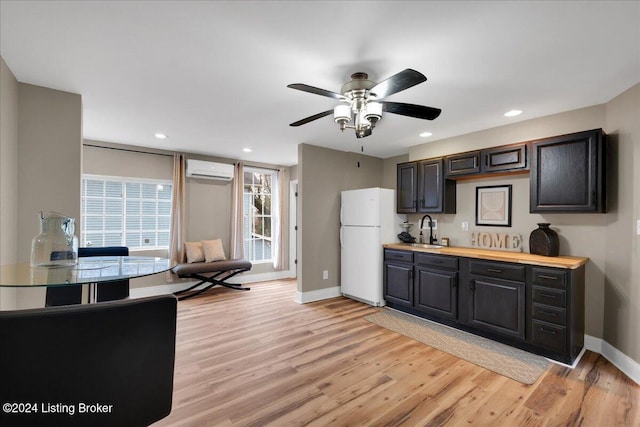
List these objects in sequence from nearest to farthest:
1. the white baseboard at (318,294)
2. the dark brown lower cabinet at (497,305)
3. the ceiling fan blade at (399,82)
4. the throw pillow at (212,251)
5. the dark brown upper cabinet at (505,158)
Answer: the ceiling fan blade at (399,82) → the dark brown lower cabinet at (497,305) → the dark brown upper cabinet at (505,158) → the white baseboard at (318,294) → the throw pillow at (212,251)

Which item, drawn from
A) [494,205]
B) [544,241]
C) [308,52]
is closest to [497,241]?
[494,205]

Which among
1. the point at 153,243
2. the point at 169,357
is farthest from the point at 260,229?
the point at 169,357

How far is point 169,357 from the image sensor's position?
3.51 feet

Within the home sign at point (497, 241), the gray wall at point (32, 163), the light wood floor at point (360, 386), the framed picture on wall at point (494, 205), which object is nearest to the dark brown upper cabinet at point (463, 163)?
the framed picture on wall at point (494, 205)

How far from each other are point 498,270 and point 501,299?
0.99 ft

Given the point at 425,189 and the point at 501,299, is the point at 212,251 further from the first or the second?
the point at 501,299

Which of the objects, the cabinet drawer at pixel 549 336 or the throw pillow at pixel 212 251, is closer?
the cabinet drawer at pixel 549 336

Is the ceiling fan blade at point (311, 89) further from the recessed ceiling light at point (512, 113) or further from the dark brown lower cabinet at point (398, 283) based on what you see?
the dark brown lower cabinet at point (398, 283)

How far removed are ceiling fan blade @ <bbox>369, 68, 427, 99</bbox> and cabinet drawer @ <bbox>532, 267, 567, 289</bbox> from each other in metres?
2.22

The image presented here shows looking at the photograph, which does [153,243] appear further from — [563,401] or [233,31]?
[563,401]

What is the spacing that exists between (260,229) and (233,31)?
4734mm

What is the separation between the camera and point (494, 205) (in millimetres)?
3664

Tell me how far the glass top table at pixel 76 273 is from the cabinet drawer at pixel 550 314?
323 cm

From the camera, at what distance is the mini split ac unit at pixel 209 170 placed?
16.6 ft
